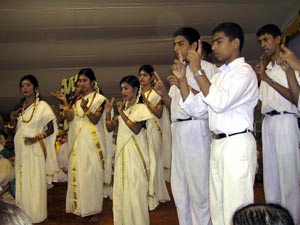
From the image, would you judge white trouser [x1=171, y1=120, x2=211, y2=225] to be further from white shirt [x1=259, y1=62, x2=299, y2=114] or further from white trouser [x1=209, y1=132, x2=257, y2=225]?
white shirt [x1=259, y1=62, x2=299, y2=114]

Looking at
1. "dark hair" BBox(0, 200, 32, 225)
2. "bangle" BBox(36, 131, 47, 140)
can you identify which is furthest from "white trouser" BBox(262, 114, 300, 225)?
"dark hair" BBox(0, 200, 32, 225)

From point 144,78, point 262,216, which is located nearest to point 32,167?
point 144,78

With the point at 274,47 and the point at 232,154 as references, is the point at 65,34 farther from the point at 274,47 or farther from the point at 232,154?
the point at 232,154

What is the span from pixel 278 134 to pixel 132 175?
3.32 feet

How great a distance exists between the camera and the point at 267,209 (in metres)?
1.28

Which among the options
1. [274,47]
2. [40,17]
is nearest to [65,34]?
[40,17]

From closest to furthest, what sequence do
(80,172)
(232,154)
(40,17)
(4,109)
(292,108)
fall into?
1. (232,154)
2. (292,108)
3. (80,172)
4. (40,17)
5. (4,109)

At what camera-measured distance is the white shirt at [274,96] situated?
3258mm

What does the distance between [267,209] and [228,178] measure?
3.94ft

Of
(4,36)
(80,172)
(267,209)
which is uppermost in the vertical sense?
(4,36)

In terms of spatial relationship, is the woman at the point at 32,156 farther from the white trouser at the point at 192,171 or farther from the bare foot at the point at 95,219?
the white trouser at the point at 192,171

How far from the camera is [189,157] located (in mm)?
2980

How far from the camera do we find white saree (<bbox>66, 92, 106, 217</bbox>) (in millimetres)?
3988

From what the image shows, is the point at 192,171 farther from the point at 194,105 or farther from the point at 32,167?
the point at 32,167
